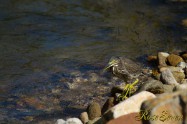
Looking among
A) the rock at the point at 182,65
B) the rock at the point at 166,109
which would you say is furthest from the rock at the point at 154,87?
the rock at the point at 182,65

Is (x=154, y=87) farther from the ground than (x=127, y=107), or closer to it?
closer to it

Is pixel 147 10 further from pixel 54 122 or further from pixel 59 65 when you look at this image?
pixel 54 122

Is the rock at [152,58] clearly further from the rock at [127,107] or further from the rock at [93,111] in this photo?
the rock at [127,107]

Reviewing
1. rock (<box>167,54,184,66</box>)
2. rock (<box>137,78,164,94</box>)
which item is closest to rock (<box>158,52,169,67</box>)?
rock (<box>167,54,184,66</box>)

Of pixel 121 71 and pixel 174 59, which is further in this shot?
pixel 174 59

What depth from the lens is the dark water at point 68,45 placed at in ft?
20.7

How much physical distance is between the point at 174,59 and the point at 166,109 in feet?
11.6

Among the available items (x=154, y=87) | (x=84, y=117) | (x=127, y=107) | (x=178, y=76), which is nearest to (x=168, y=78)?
(x=178, y=76)

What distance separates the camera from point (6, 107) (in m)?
6.14

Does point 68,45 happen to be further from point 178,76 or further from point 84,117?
point 84,117

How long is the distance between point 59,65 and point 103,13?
9.50 feet

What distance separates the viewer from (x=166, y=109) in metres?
3.63

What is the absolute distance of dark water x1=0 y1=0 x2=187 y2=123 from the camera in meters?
6.32

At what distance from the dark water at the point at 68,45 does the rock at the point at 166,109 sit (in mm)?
2408
